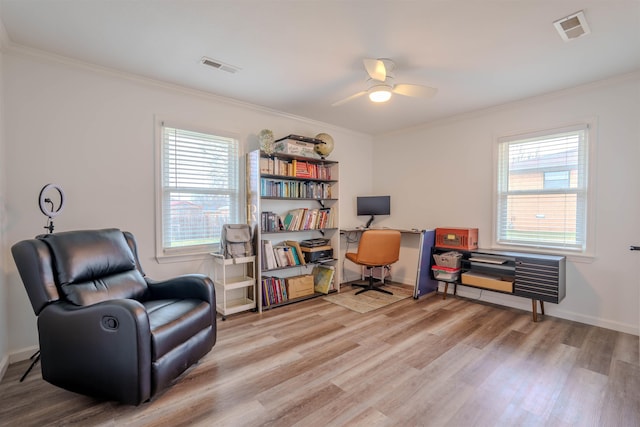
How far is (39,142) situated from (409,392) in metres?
3.49

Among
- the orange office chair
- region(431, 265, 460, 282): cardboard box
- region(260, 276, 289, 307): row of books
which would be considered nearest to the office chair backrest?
the orange office chair

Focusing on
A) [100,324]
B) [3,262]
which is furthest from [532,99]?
[3,262]

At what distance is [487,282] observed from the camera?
3.42 m

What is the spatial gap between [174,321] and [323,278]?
242cm

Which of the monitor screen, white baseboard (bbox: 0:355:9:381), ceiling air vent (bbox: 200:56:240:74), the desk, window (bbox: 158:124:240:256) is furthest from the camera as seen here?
the monitor screen

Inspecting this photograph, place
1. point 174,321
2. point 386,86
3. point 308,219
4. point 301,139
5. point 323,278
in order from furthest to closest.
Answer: point 323,278, point 308,219, point 301,139, point 386,86, point 174,321

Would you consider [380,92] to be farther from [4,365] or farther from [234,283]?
[4,365]

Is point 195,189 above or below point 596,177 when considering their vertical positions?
below

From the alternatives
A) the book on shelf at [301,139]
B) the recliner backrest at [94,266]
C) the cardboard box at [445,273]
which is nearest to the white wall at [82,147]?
the recliner backrest at [94,266]

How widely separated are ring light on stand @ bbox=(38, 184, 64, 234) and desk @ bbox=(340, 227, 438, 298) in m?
3.28

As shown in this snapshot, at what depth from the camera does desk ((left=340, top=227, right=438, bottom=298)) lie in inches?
151

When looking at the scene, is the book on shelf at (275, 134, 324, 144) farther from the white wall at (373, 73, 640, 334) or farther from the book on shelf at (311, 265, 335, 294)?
the book on shelf at (311, 265, 335, 294)

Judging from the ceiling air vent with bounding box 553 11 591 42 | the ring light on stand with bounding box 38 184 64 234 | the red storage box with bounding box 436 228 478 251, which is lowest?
the red storage box with bounding box 436 228 478 251

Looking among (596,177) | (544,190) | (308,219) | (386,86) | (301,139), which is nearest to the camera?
(386,86)
